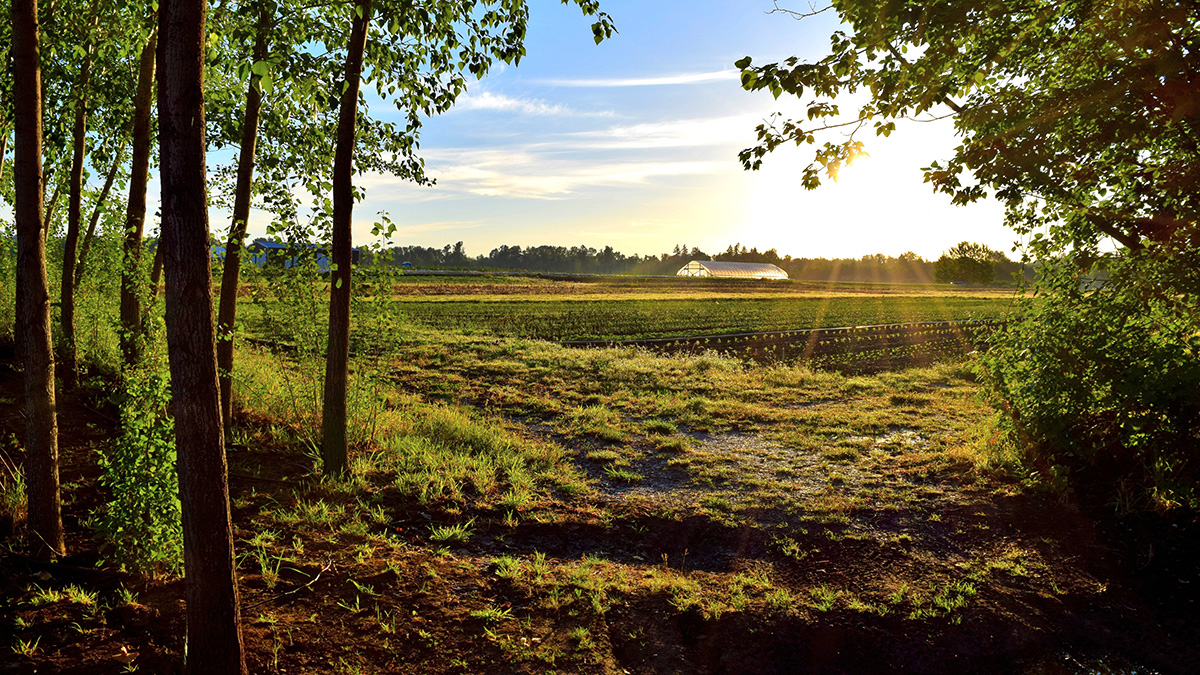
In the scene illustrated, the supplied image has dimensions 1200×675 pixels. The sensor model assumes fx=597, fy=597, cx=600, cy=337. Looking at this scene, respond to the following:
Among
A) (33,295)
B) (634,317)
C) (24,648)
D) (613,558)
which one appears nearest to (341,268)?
(33,295)

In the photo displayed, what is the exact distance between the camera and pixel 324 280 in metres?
6.60

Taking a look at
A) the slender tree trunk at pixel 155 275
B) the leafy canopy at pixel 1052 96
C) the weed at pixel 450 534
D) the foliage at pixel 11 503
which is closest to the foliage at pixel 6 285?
the slender tree trunk at pixel 155 275

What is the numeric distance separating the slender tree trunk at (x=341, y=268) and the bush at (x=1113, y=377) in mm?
7641

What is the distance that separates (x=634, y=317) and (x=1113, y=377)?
87.7 ft

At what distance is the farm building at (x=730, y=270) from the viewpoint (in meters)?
108

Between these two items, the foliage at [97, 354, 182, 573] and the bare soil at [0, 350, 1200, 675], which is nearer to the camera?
the bare soil at [0, 350, 1200, 675]

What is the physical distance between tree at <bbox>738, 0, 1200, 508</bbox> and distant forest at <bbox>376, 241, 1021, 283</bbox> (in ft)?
389

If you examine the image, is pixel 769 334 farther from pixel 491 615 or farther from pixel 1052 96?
pixel 491 615

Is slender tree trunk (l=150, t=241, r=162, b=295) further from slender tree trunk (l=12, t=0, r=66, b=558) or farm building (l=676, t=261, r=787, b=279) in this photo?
farm building (l=676, t=261, r=787, b=279)

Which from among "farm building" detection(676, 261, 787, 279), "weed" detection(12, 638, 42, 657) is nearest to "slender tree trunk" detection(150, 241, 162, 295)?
"weed" detection(12, 638, 42, 657)

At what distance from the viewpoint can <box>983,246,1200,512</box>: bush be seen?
603cm

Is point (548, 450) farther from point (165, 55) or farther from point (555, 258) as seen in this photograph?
point (555, 258)

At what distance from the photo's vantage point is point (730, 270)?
10981 centimetres

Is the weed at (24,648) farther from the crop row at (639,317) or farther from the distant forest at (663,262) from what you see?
the distant forest at (663,262)
